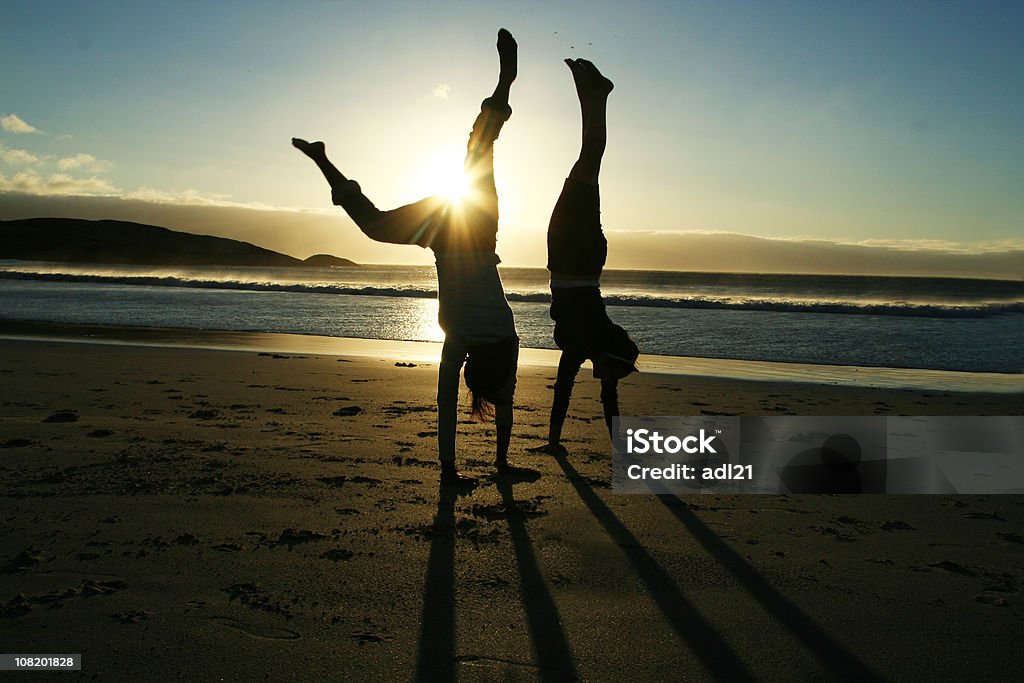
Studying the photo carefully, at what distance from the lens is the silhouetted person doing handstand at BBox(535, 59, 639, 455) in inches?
170

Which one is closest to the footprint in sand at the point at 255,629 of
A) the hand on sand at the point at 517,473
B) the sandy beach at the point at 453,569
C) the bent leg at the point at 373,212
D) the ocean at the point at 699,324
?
the sandy beach at the point at 453,569

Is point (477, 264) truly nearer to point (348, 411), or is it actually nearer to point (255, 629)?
point (255, 629)

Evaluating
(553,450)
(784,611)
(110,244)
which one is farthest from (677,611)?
(110,244)

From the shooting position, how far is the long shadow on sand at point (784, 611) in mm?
2146

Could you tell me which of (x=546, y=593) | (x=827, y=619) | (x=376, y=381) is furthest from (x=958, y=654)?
(x=376, y=381)

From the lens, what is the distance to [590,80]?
4281mm

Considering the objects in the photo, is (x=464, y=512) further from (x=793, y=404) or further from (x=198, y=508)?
(x=793, y=404)

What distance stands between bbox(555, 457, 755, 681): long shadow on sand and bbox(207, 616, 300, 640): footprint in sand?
4.10 ft

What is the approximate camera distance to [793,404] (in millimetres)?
7410

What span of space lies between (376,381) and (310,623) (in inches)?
236

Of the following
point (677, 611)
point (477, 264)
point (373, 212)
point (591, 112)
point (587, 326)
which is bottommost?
point (677, 611)

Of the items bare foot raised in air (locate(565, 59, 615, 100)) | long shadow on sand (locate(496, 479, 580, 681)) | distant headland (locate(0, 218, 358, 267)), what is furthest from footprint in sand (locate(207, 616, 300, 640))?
distant headland (locate(0, 218, 358, 267))

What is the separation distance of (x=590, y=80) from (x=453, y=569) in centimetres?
292

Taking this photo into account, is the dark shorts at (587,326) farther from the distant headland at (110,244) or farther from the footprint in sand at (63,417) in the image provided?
the distant headland at (110,244)
